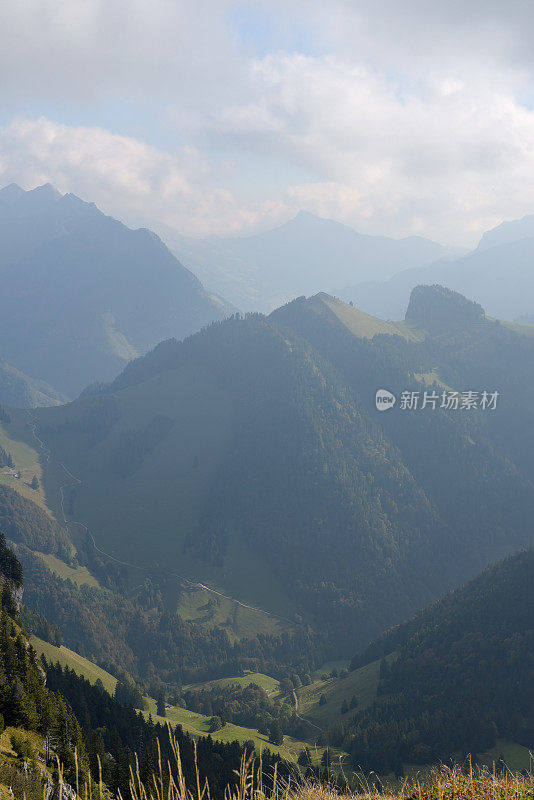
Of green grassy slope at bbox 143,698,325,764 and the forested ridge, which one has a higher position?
the forested ridge

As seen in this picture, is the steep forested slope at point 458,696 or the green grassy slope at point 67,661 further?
the steep forested slope at point 458,696

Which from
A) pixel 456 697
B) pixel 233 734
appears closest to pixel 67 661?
pixel 233 734

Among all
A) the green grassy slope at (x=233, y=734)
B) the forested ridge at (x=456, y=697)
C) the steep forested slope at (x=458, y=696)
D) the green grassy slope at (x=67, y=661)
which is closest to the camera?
the green grassy slope at (x=67, y=661)

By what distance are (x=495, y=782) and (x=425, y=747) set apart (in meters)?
162

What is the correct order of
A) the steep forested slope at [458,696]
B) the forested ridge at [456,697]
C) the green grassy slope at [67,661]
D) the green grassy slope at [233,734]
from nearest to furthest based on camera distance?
the green grassy slope at [67,661], the green grassy slope at [233,734], the forested ridge at [456,697], the steep forested slope at [458,696]

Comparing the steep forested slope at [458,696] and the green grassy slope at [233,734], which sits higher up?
the steep forested slope at [458,696]

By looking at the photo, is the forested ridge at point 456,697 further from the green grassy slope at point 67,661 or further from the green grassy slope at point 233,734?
the green grassy slope at point 67,661

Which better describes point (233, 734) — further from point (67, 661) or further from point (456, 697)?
point (456, 697)

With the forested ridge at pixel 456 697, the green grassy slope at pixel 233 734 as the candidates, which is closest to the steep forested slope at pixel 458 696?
the forested ridge at pixel 456 697

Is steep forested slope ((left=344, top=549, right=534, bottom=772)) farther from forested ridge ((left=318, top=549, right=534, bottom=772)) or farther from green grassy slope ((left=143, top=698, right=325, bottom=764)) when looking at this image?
green grassy slope ((left=143, top=698, right=325, bottom=764))

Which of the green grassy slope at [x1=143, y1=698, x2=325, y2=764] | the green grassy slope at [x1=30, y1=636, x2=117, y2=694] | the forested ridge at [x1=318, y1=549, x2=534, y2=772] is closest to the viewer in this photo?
the green grassy slope at [x1=30, y1=636, x2=117, y2=694]

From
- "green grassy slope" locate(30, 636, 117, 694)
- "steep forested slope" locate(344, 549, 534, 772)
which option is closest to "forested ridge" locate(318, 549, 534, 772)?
"steep forested slope" locate(344, 549, 534, 772)

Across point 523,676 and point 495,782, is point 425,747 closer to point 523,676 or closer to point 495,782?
point 523,676

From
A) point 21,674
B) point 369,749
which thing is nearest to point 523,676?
point 369,749
